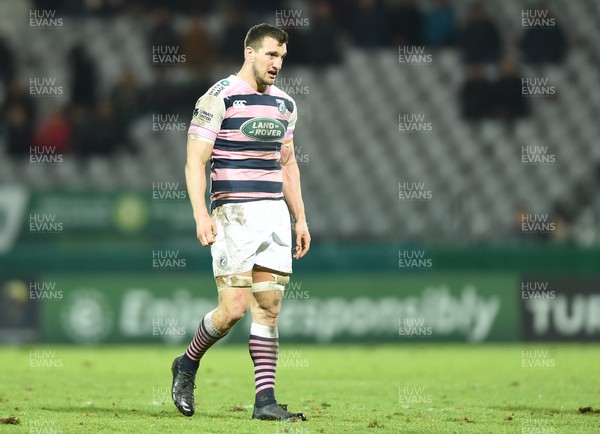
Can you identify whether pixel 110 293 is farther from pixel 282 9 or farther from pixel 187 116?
pixel 282 9

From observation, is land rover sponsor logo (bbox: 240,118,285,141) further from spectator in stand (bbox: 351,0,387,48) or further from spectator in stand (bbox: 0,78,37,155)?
spectator in stand (bbox: 351,0,387,48)

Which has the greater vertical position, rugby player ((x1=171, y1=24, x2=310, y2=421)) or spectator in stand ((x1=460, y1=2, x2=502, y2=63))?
spectator in stand ((x1=460, y1=2, x2=502, y2=63))

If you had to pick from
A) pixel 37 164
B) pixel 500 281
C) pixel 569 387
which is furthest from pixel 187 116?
pixel 569 387

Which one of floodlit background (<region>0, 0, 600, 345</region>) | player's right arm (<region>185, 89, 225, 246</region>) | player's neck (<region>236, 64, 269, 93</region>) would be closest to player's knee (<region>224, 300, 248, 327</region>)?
player's right arm (<region>185, 89, 225, 246</region>)

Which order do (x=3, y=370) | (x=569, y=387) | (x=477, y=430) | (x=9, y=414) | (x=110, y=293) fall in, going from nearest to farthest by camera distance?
(x=477, y=430) < (x=9, y=414) < (x=569, y=387) < (x=3, y=370) < (x=110, y=293)

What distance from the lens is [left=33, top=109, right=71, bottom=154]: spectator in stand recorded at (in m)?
18.3

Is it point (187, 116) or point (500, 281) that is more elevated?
point (187, 116)

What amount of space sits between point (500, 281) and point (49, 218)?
19.5 ft

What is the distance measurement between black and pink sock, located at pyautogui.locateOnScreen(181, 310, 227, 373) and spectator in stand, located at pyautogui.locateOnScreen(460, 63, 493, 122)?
1194 centimetres

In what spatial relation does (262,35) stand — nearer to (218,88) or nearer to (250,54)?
(250,54)

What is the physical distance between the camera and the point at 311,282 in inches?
610

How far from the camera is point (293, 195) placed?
817cm

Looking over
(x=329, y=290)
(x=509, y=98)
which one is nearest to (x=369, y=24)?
(x=509, y=98)

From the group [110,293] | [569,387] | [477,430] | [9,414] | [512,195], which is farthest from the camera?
[512,195]
